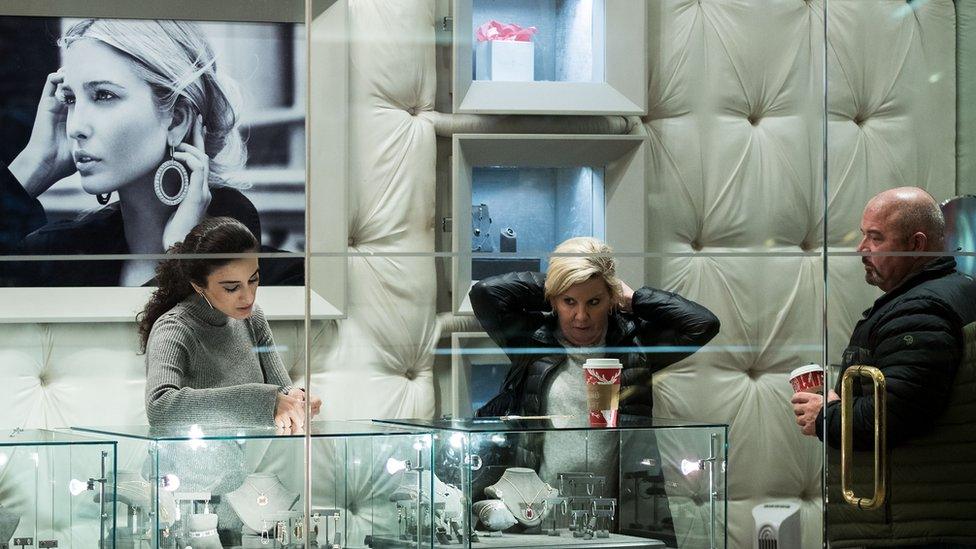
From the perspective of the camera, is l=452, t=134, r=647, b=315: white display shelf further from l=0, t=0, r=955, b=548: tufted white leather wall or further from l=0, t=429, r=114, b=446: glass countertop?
l=0, t=429, r=114, b=446: glass countertop

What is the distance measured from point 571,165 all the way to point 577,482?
0.59 meters

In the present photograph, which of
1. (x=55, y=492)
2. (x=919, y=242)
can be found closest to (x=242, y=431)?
(x=55, y=492)

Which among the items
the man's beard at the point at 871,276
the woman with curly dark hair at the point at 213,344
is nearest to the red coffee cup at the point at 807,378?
the man's beard at the point at 871,276

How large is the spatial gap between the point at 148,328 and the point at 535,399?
706 millimetres

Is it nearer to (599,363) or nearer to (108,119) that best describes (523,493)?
(599,363)

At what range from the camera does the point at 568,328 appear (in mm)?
2152

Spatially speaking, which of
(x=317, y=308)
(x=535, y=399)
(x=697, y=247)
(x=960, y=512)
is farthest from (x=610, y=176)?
(x=960, y=512)

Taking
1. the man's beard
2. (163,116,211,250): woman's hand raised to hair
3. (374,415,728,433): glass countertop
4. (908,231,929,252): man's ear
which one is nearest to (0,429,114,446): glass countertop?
(163,116,211,250): woman's hand raised to hair

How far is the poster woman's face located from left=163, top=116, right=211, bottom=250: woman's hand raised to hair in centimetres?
4

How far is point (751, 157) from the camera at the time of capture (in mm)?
2234

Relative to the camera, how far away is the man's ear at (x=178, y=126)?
206 centimetres

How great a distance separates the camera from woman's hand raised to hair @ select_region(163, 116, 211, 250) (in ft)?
6.75

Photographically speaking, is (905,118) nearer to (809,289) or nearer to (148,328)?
(809,289)

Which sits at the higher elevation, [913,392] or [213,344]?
[213,344]
